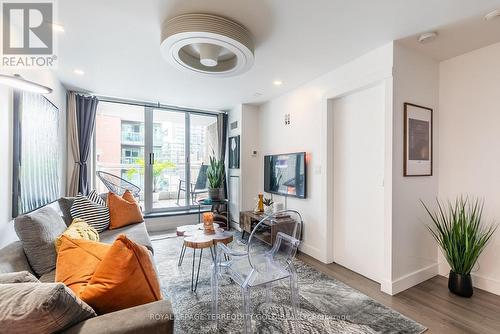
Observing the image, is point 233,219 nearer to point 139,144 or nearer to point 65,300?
point 139,144

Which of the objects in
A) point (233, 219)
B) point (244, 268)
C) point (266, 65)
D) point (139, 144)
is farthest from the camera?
point (233, 219)

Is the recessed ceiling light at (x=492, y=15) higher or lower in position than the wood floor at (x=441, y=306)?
higher

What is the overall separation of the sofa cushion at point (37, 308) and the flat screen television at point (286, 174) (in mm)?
2924

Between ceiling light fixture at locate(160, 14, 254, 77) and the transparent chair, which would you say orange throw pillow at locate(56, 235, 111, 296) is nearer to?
the transparent chair

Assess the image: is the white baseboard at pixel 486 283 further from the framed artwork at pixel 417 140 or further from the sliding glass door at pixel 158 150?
the sliding glass door at pixel 158 150

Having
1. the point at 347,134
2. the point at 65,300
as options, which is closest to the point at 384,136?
the point at 347,134

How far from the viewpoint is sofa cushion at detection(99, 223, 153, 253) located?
7.77 ft

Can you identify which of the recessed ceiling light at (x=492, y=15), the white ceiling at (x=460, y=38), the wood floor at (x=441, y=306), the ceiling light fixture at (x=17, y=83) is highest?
the white ceiling at (x=460, y=38)

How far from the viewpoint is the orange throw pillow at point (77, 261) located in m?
1.16

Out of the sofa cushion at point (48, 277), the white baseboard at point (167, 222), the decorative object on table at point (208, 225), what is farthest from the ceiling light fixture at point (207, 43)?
the white baseboard at point (167, 222)

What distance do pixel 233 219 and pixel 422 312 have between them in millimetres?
3407

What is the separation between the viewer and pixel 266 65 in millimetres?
2781

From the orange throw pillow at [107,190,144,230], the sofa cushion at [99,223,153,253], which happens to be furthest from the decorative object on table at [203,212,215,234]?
the orange throw pillow at [107,190,144,230]

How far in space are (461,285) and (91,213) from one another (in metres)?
3.92
